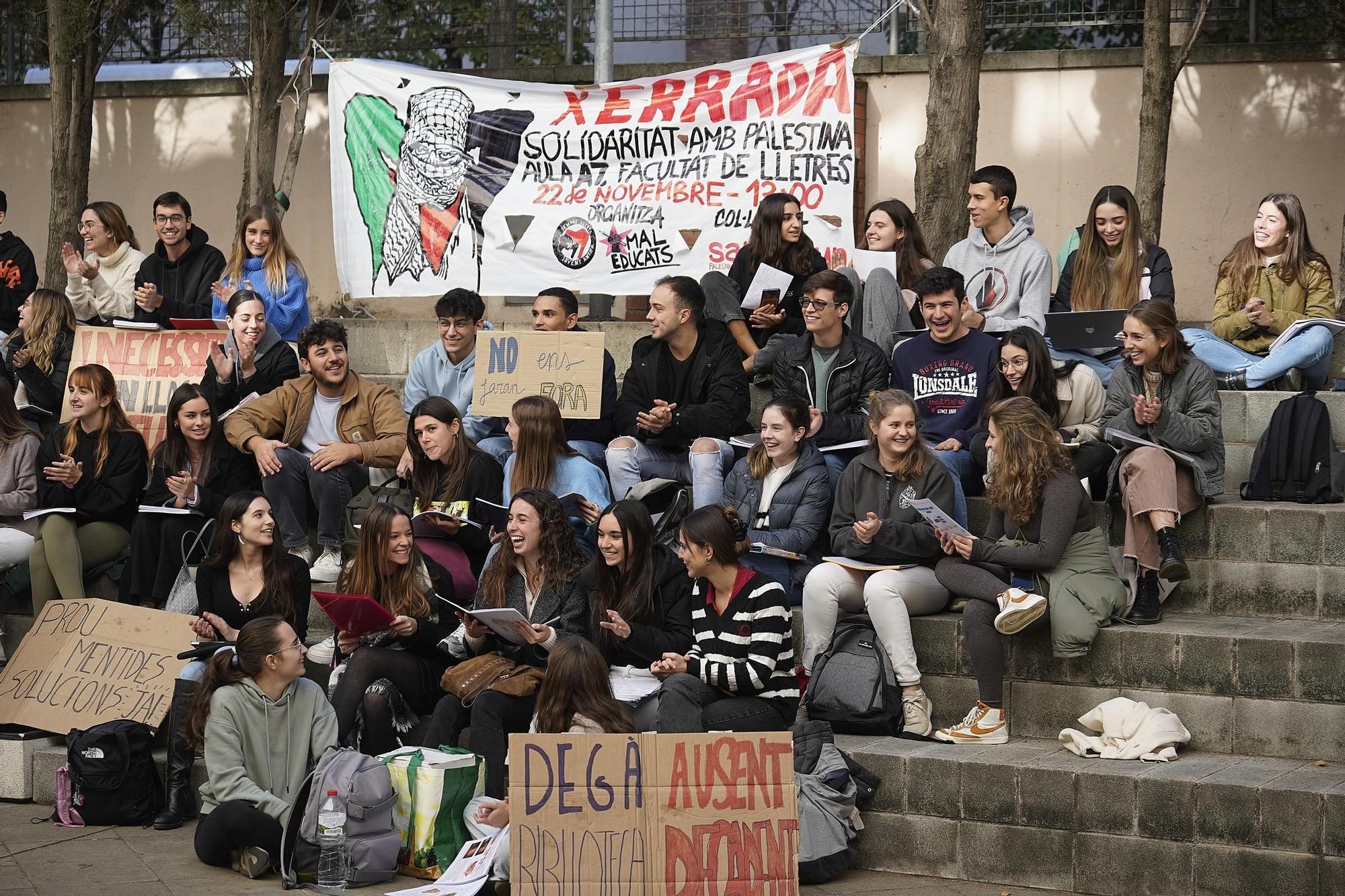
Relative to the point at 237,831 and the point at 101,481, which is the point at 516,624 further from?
the point at 101,481

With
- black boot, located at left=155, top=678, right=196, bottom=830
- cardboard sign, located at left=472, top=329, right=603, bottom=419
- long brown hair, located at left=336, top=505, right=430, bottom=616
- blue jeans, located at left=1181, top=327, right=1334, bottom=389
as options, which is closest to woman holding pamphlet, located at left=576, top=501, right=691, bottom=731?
long brown hair, located at left=336, top=505, right=430, bottom=616

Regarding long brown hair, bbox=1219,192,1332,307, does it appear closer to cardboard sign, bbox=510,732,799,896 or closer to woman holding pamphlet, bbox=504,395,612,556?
woman holding pamphlet, bbox=504,395,612,556

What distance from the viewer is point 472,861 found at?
6688 millimetres

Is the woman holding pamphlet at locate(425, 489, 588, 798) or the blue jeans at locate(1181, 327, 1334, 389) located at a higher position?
the blue jeans at locate(1181, 327, 1334, 389)

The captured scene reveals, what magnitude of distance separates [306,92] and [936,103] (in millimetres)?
6148

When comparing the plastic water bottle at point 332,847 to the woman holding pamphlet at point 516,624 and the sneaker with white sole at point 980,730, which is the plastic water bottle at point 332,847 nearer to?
the woman holding pamphlet at point 516,624

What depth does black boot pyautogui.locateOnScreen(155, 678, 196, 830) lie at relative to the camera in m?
7.67

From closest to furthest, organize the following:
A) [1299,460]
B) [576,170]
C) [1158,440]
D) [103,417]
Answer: [1158,440]
[1299,460]
[103,417]
[576,170]

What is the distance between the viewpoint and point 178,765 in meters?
7.71

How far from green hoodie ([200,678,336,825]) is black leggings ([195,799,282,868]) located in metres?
0.07

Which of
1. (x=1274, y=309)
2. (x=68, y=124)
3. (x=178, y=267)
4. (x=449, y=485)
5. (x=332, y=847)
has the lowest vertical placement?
(x=332, y=847)

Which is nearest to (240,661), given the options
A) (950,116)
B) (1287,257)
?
(1287,257)

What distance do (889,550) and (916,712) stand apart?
767 mm

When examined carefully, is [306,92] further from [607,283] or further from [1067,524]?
[1067,524]
